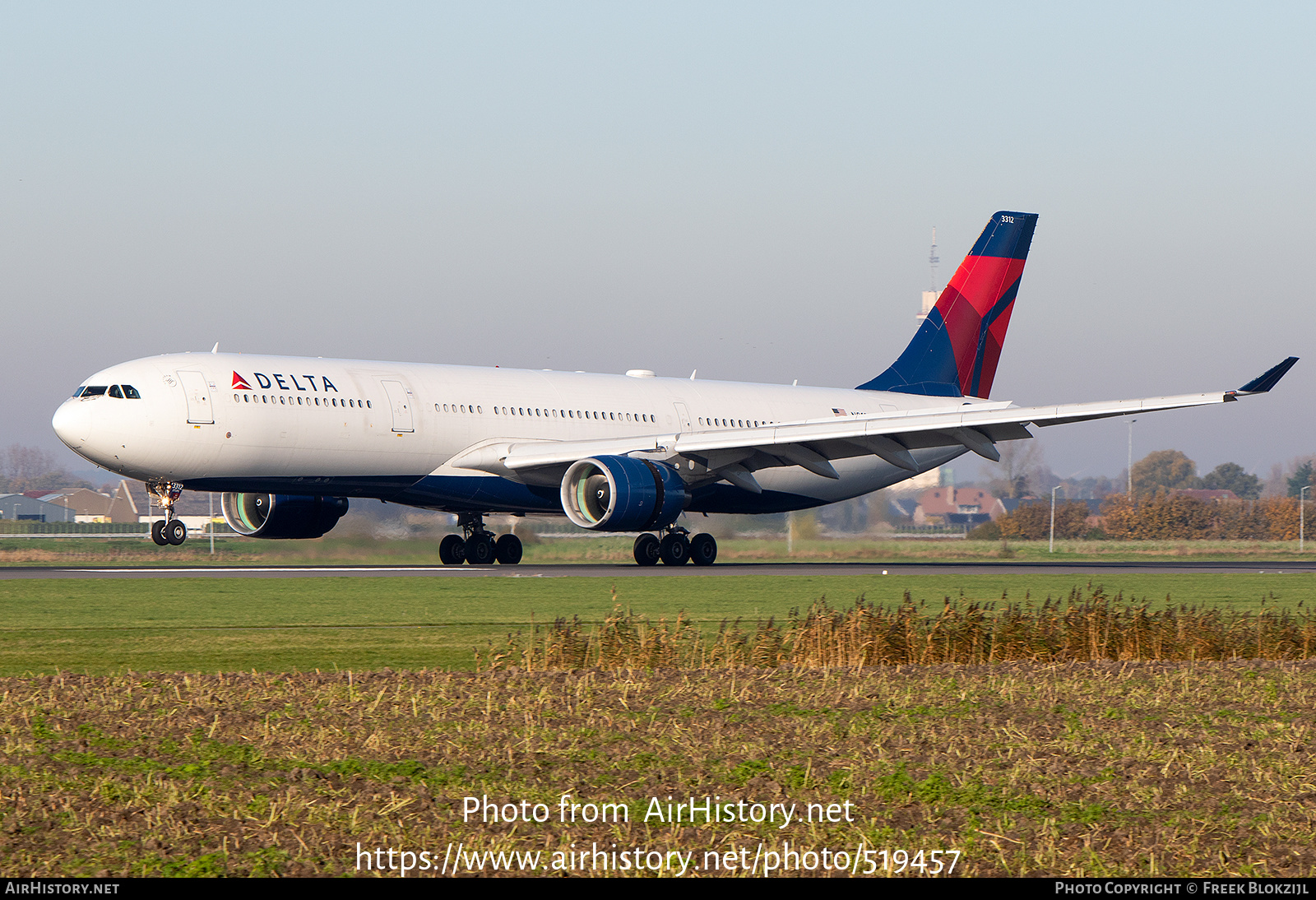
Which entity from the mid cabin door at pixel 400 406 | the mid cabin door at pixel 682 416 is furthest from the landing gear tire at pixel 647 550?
the mid cabin door at pixel 400 406

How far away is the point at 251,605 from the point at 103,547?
27.7 m

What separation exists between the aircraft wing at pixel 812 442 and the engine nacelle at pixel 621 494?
60 centimetres

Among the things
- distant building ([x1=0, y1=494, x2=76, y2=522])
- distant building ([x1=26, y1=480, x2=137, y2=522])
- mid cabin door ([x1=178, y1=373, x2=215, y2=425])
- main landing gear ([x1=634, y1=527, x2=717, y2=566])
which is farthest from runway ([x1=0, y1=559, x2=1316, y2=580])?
distant building ([x1=0, y1=494, x2=76, y2=522])

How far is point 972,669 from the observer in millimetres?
13883

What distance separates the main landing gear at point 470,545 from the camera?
3506 centimetres

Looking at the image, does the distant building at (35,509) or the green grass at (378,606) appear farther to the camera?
the distant building at (35,509)

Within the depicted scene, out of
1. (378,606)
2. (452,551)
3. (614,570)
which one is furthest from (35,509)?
(378,606)

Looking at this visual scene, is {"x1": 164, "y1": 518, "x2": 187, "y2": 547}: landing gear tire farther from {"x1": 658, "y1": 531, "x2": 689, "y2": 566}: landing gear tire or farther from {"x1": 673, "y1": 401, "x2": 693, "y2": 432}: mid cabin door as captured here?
{"x1": 673, "y1": 401, "x2": 693, "y2": 432}: mid cabin door

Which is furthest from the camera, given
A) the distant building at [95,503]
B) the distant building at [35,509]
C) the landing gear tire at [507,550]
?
the distant building at [35,509]

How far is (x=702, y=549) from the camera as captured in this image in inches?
1399

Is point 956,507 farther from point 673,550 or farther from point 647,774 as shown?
point 647,774

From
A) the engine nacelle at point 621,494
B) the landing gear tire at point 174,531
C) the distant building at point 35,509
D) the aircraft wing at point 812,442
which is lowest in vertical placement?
the distant building at point 35,509

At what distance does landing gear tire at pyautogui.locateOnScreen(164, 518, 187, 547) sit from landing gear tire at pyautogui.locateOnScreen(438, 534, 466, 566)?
6.94 meters

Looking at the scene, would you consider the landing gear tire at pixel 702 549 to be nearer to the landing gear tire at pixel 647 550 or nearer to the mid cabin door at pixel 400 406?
the landing gear tire at pixel 647 550
